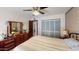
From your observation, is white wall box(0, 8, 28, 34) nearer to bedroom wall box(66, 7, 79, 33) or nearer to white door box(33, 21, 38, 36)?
white door box(33, 21, 38, 36)

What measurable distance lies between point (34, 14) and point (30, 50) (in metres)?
0.54

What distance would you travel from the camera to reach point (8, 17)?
1483 millimetres

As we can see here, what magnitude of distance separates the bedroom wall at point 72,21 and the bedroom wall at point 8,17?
2.18 feet

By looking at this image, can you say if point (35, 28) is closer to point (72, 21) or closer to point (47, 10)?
point (47, 10)

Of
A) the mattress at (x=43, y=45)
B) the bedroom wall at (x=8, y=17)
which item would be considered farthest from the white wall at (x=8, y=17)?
the mattress at (x=43, y=45)

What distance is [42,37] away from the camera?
1604 millimetres

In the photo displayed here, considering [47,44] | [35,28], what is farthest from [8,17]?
[47,44]

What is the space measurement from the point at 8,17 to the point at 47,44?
2.34ft

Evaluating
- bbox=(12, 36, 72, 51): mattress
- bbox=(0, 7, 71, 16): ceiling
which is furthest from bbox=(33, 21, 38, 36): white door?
bbox=(0, 7, 71, 16): ceiling

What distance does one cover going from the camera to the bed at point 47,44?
142 centimetres
